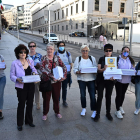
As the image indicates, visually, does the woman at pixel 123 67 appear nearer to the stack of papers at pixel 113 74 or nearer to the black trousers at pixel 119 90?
the black trousers at pixel 119 90

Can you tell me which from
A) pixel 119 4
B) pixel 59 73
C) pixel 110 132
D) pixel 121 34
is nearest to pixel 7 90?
pixel 59 73

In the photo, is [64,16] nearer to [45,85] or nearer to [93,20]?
[93,20]

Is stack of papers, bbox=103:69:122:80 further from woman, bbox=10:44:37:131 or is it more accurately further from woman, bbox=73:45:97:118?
woman, bbox=10:44:37:131

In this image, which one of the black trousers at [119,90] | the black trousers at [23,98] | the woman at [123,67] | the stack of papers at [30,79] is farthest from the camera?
the black trousers at [119,90]

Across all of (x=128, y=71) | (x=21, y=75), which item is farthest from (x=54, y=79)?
(x=128, y=71)

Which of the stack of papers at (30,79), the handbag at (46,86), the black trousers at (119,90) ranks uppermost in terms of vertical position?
the stack of papers at (30,79)

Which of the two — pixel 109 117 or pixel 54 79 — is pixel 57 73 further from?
pixel 109 117

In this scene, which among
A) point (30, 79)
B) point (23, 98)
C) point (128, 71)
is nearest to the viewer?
point (30, 79)

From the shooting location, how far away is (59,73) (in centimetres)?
397

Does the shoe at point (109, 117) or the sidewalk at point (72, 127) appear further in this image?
the shoe at point (109, 117)

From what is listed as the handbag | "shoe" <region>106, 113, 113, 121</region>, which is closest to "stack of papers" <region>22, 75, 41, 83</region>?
the handbag

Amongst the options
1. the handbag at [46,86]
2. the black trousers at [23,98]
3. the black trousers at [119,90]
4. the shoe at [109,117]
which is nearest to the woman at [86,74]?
the shoe at [109,117]

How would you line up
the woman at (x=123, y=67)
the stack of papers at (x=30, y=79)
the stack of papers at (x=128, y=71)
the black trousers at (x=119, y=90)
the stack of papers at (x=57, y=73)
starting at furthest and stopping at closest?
the black trousers at (x=119, y=90) → the woman at (x=123, y=67) → the stack of papers at (x=128, y=71) → the stack of papers at (x=57, y=73) → the stack of papers at (x=30, y=79)

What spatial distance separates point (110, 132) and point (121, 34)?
33172 mm
